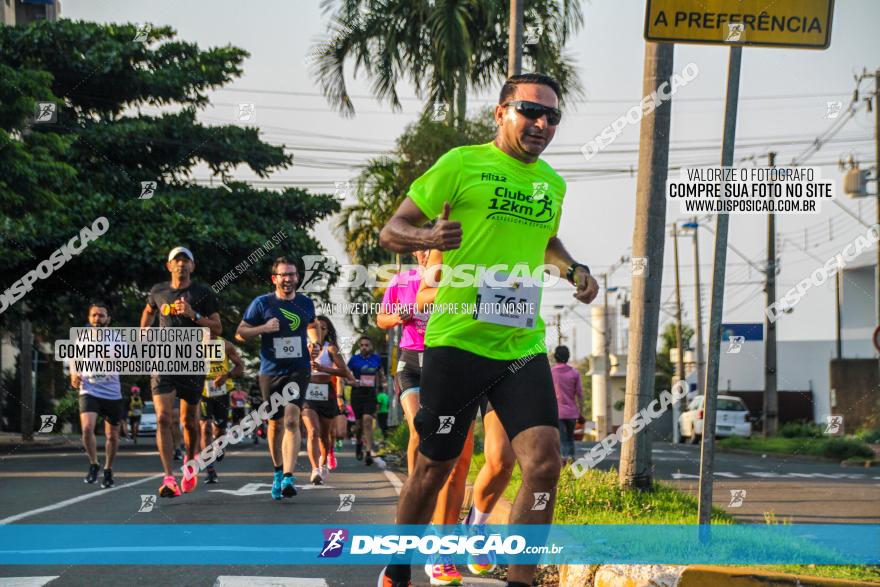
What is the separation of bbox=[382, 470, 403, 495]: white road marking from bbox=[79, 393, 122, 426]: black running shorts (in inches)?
119

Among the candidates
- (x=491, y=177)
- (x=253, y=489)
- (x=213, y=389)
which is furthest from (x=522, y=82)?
(x=213, y=389)

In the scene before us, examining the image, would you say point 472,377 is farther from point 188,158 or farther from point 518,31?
point 188,158

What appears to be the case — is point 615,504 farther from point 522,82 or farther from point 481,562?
point 522,82

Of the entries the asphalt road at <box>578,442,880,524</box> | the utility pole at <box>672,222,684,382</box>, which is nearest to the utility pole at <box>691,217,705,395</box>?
the utility pole at <box>672,222,684,382</box>

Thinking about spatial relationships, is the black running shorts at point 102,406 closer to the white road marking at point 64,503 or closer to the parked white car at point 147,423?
the white road marking at point 64,503

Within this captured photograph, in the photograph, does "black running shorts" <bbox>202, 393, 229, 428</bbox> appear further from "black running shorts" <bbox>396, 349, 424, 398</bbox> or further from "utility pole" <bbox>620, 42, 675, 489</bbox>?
"black running shorts" <bbox>396, 349, 424, 398</bbox>

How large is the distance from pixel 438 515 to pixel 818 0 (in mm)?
3496

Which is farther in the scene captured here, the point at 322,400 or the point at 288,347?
the point at 322,400

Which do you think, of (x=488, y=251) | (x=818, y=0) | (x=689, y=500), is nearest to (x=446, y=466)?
(x=488, y=251)

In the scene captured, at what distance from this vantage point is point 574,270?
557cm

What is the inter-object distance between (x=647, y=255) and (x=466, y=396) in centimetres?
546

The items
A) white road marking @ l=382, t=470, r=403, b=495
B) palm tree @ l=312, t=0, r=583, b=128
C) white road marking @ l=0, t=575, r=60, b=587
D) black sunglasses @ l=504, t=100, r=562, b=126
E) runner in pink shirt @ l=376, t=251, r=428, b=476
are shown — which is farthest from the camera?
palm tree @ l=312, t=0, r=583, b=128

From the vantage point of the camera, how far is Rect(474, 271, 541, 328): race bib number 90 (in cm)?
521

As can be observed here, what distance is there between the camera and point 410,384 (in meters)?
8.13
